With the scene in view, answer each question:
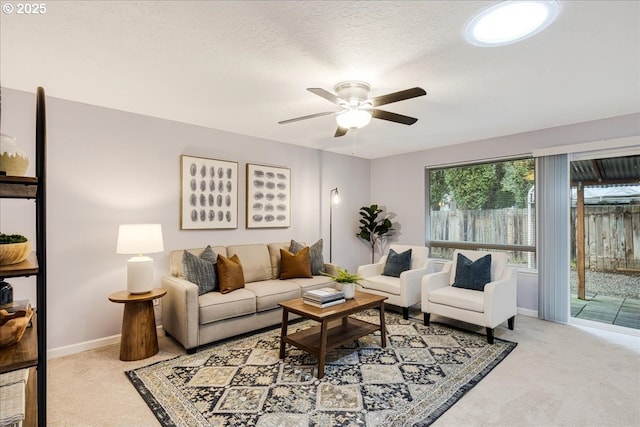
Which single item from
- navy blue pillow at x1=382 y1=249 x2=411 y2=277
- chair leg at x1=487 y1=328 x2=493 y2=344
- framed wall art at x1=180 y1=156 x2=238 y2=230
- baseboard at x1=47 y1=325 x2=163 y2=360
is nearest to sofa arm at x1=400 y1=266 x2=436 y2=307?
navy blue pillow at x1=382 y1=249 x2=411 y2=277

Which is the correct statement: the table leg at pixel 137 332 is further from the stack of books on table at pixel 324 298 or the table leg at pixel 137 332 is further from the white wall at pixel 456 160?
the white wall at pixel 456 160

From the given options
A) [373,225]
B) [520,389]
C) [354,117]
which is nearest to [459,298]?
[520,389]

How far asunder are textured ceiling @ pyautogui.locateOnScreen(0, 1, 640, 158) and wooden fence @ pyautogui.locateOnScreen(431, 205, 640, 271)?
1.16 metres

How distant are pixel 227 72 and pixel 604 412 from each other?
3565 millimetres

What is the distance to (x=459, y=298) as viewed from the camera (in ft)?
11.5

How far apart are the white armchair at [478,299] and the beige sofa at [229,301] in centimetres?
125

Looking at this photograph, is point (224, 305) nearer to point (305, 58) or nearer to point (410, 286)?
point (410, 286)

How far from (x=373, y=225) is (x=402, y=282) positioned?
1.80 metres

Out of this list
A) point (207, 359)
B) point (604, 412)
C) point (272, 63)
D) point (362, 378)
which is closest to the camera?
point (604, 412)

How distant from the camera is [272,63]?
7.81 ft

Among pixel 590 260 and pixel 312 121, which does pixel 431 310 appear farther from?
pixel 312 121

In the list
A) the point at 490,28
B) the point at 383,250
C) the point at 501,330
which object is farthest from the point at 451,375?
the point at 383,250

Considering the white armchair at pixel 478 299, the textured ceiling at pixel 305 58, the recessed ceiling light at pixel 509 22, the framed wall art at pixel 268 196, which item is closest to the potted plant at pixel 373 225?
the framed wall art at pixel 268 196

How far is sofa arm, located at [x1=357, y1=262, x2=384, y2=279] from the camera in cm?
456
